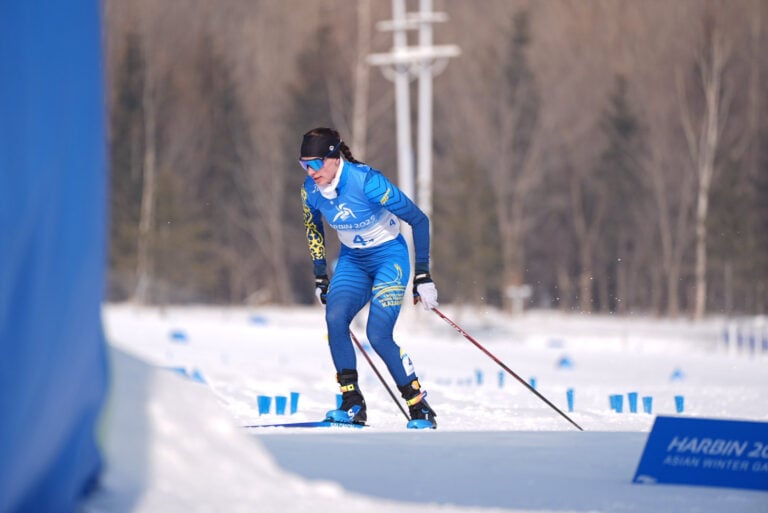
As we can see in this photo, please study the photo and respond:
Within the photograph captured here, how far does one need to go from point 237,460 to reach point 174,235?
28436 mm

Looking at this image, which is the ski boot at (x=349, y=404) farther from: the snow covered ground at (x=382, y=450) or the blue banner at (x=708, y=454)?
the blue banner at (x=708, y=454)

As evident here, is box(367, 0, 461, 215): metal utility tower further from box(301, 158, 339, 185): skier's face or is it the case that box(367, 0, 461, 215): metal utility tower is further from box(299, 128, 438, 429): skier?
box(301, 158, 339, 185): skier's face

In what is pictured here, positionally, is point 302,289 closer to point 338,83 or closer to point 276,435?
point 338,83

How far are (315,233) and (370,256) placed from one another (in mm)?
490

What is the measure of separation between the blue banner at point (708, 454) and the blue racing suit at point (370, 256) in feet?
7.60

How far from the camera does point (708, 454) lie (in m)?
5.07

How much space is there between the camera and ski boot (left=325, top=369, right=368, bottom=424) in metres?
7.24

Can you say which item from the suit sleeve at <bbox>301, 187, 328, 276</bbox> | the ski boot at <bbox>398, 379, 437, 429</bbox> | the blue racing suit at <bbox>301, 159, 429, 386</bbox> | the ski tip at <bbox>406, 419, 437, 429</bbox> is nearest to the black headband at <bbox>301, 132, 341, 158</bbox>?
the blue racing suit at <bbox>301, 159, 429, 386</bbox>

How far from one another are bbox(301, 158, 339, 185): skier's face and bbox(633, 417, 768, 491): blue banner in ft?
8.56

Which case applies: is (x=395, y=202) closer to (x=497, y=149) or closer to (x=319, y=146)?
(x=319, y=146)

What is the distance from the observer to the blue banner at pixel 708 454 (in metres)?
5.04

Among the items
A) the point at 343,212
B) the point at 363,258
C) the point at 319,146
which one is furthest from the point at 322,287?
the point at 319,146

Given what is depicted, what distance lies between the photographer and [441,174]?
34.8 meters

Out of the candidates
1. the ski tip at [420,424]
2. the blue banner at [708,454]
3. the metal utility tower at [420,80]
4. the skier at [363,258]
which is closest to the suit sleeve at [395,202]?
the skier at [363,258]
